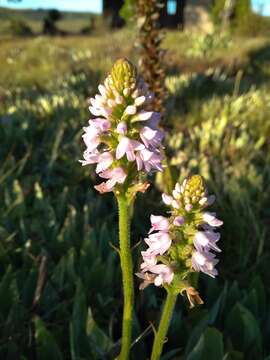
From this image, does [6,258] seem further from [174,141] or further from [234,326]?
[174,141]

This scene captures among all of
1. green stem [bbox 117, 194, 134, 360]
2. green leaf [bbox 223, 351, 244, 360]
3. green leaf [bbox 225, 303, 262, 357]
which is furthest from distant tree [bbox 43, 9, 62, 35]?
green stem [bbox 117, 194, 134, 360]

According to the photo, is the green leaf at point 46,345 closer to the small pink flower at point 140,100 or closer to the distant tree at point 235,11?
the small pink flower at point 140,100

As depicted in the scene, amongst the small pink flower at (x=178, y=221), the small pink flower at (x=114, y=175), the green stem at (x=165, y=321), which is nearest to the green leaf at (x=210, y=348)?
the green stem at (x=165, y=321)

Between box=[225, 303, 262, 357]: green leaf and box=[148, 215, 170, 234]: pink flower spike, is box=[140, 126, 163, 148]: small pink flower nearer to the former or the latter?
box=[148, 215, 170, 234]: pink flower spike

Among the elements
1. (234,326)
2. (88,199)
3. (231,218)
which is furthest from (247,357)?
(88,199)

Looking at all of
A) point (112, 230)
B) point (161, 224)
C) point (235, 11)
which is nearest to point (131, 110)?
point (161, 224)
